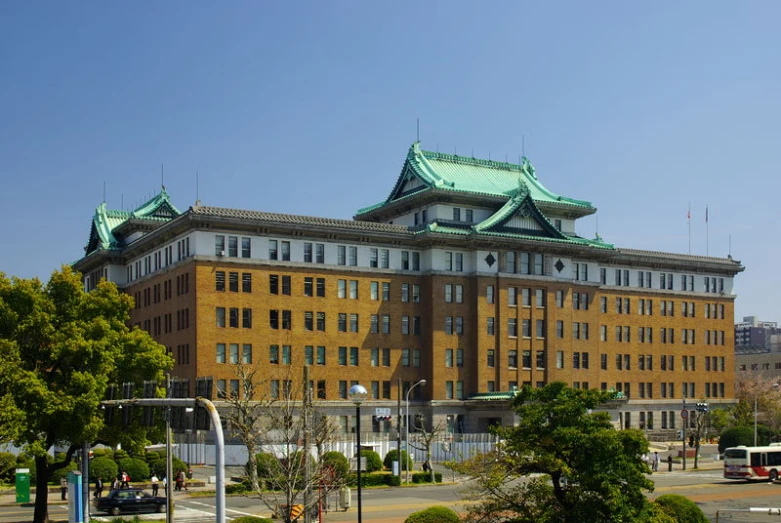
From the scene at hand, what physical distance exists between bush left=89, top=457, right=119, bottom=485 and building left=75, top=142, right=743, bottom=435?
12519 mm

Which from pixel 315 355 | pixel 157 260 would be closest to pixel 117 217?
A: pixel 157 260

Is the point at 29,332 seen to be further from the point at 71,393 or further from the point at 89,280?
the point at 89,280

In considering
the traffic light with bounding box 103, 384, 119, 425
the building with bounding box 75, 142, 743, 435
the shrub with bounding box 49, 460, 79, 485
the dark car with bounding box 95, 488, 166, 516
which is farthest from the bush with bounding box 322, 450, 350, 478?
the shrub with bounding box 49, 460, 79, 485

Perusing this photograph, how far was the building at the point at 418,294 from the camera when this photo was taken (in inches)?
3179

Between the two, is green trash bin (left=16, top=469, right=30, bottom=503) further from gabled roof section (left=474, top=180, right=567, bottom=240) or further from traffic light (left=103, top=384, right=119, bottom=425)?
gabled roof section (left=474, top=180, right=567, bottom=240)

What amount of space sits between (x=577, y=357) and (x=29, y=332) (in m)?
64.0

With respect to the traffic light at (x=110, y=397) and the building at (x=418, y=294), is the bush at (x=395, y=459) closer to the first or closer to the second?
the building at (x=418, y=294)

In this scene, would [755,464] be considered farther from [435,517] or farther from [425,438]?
[435,517]

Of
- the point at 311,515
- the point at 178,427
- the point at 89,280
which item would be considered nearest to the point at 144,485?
the point at 311,515

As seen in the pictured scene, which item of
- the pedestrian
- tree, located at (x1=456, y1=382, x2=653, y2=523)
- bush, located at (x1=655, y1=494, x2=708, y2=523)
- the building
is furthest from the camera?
the building

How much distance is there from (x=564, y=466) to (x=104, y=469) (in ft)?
131

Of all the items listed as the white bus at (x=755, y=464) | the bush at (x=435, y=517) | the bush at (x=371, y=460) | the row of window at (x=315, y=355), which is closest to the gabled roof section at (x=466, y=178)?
the row of window at (x=315, y=355)

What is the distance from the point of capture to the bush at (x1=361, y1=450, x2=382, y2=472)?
224ft

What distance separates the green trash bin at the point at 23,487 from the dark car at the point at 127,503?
580 cm
